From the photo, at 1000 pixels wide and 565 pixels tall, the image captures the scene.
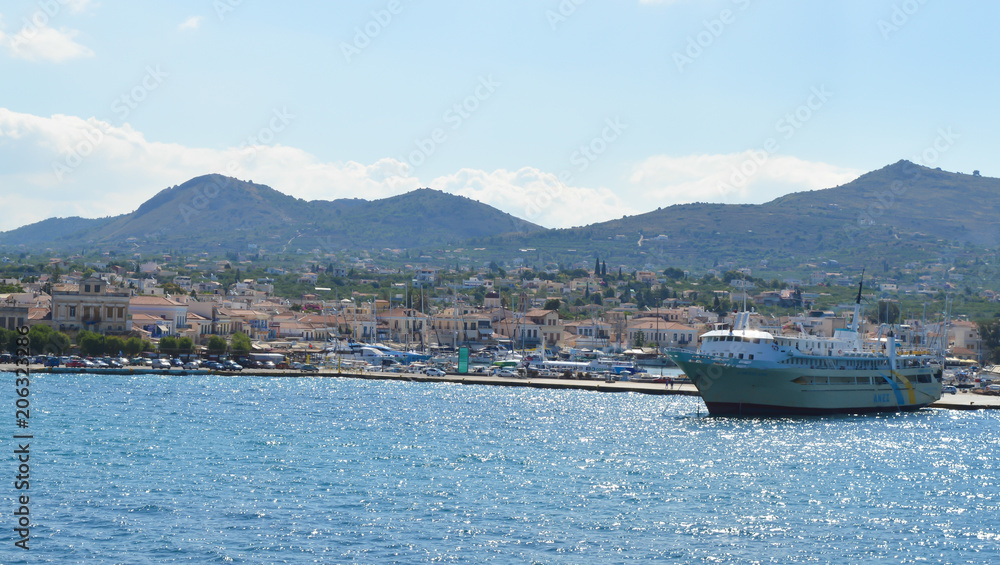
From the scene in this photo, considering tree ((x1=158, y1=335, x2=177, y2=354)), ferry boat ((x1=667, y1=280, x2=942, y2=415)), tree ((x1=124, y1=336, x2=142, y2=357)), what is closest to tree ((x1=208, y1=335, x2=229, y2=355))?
tree ((x1=158, y1=335, x2=177, y2=354))

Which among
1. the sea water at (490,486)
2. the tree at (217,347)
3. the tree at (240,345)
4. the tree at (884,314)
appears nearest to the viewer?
the sea water at (490,486)

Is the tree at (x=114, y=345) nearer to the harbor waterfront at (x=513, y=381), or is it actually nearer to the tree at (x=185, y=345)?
the tree at (x=185, y=345)

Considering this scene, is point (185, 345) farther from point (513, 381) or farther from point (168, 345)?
point (513, 381)

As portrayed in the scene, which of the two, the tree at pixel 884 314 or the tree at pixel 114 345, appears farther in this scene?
the tree at pixel 884 314

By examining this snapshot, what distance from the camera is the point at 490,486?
32750mm

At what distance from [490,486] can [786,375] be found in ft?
84.5

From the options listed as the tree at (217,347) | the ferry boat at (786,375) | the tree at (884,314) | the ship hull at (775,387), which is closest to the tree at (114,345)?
the tree at (217,347)

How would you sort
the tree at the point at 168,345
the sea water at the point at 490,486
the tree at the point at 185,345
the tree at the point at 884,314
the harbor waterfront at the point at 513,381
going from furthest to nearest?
the tree at the point at 884,314, the tree at the point at 168,345, the tree at the point at 185,345, the harbor waterfront at the point at 513,381, the sea water at the point at 490,486

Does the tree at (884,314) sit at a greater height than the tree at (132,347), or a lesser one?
greater

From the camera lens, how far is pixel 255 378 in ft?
257

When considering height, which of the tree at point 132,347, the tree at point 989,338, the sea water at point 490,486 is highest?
the tree at point 989,338

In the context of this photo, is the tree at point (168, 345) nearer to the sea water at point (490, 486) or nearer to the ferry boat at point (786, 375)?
the sea water at point (490, 486)

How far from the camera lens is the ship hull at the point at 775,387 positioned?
53.7m

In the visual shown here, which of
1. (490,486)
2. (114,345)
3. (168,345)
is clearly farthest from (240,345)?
(490,486)
